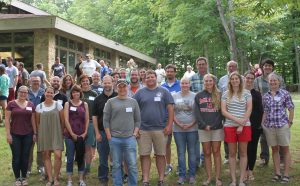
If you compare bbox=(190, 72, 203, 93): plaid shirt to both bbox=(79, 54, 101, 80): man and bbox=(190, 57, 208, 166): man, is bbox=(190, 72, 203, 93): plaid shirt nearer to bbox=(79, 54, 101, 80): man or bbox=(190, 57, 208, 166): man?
bbox=(190, 57, 208, 166): man

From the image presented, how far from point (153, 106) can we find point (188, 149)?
99 cm

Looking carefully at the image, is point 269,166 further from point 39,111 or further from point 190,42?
point 190,42

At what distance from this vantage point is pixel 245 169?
6484 mm

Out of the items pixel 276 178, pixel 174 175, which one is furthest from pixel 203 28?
pixel 276 178

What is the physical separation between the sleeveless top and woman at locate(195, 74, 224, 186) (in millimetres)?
1857

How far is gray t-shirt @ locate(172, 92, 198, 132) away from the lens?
22.1 feet

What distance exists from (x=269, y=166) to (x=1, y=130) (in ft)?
23.9

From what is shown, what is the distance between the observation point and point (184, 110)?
6801 millimetres

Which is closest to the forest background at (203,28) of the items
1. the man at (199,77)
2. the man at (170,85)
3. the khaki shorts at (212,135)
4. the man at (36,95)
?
the man at (199,77)

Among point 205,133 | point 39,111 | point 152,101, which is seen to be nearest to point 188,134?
point 205,133

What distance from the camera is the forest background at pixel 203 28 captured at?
23.2 m

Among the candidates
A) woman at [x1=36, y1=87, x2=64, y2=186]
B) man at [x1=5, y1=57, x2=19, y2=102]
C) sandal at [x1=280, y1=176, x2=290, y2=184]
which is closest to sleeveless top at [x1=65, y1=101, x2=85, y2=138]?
woman at [x1=36, y1=87, x2=64, y2=186]

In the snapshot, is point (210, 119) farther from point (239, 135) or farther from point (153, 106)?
point (153, 106)

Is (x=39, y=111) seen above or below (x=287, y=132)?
above
